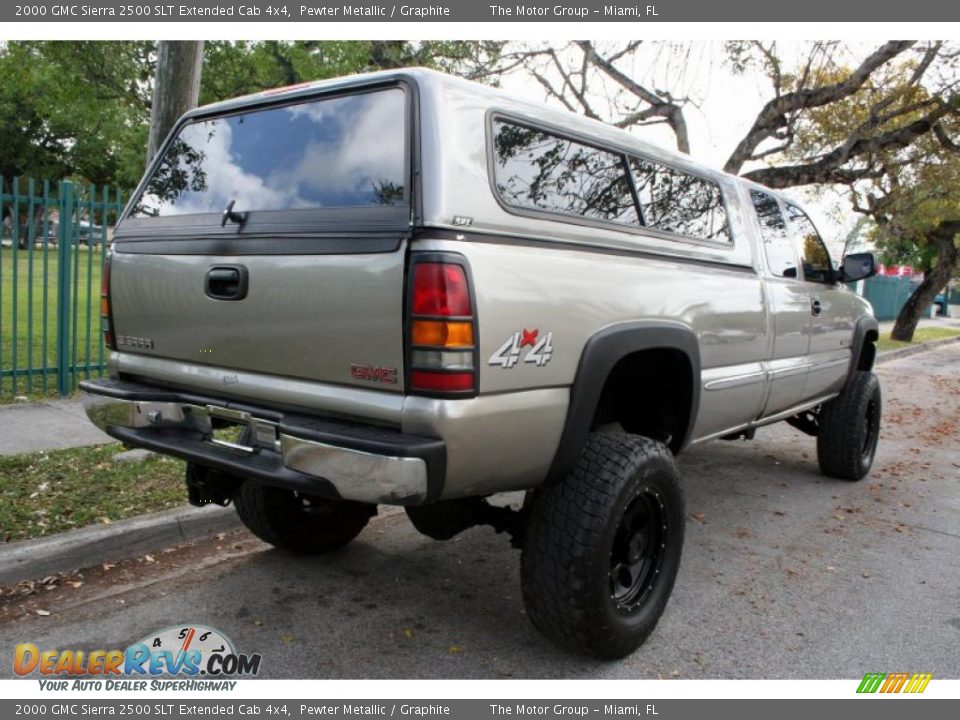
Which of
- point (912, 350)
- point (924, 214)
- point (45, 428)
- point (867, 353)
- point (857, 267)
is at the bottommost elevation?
point (45, 428)

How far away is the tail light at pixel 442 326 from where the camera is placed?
7.50ft

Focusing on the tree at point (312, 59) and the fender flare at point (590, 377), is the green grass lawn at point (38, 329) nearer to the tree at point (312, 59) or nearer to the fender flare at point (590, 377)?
the tree at point (312, 59)

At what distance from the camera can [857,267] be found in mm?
5145

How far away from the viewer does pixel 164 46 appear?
537 centimetres

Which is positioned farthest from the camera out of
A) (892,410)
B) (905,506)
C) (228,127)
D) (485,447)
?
(892,410)

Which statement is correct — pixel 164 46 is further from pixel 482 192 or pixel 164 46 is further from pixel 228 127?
pixel 482 192

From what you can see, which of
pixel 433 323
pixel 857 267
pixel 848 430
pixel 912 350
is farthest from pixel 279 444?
pixel 912 350

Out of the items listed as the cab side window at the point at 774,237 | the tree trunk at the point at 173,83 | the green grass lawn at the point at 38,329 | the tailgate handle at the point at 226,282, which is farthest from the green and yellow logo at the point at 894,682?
the green grass lawn at the point at 38,329

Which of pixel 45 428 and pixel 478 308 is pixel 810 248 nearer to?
pixel 478 308

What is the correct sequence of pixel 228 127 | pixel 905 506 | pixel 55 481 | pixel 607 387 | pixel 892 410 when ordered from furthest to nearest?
pixel 892 410 < pixel 905 506 < pixel 55 481 < pixel 607 387 < pixel 228 127

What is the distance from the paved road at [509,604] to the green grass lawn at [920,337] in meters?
13.5

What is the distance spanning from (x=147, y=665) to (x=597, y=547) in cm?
174

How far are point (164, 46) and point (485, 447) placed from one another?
14.6 feet

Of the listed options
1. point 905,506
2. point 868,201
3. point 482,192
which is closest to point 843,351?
point 905,506
